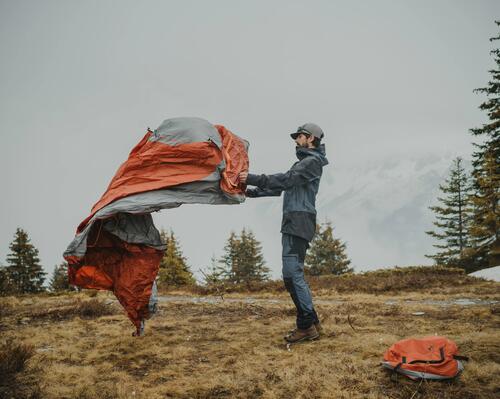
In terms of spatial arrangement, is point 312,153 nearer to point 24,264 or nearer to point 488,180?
point 488,180

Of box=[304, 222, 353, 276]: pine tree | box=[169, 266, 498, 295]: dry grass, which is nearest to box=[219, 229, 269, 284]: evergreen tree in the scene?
box=[304, 222, 353, 276]: pine tree

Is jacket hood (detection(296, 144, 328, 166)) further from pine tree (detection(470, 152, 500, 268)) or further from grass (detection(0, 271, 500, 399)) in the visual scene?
pine tree (detection(470, 152, 500, 268))

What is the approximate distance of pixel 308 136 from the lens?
531 cm

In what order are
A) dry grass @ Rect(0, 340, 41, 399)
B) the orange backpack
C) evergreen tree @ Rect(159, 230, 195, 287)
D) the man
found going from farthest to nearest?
1. evergreen tree @ Rect(159, 230, 195, 287)
2. the man
3. dry grass @ Rect(0, 340, 41, 399)
4. the orange backpack

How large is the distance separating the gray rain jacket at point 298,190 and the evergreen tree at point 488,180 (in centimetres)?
1930

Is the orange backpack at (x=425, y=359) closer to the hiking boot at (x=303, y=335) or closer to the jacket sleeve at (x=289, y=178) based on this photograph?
the hiking boot at (x=303, y=335)

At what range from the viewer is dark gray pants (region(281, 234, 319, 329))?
4.88 metres

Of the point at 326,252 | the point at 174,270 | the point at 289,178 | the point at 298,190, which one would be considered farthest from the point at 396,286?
the point at 326,252

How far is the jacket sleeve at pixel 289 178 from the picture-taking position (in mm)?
4891

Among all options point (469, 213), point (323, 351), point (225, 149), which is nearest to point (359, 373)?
point (323, 351)

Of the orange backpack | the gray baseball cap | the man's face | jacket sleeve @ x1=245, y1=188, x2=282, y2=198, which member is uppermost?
the gray baseball cap

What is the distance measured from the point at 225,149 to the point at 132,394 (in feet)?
9.92

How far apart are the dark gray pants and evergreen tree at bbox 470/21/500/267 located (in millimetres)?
19674

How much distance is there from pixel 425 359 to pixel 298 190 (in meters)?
2.62
